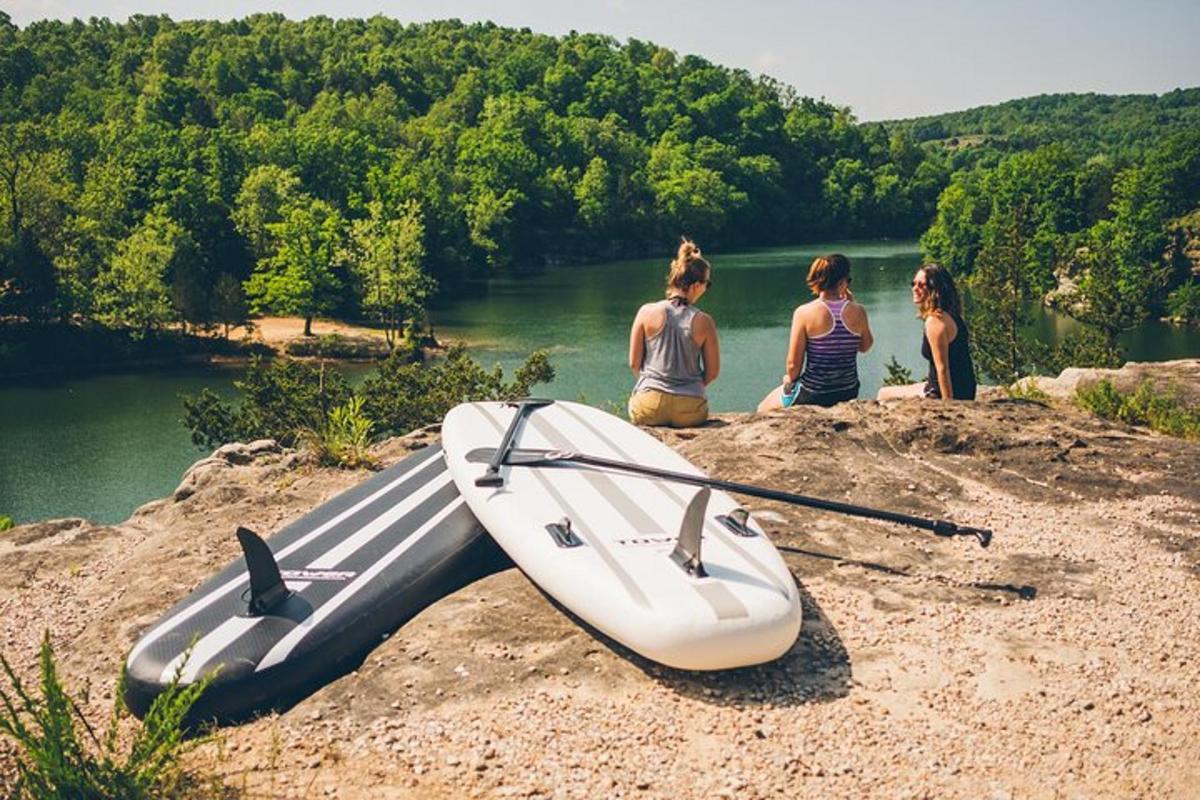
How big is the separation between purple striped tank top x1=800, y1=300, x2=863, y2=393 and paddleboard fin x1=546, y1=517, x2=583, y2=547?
3733mm

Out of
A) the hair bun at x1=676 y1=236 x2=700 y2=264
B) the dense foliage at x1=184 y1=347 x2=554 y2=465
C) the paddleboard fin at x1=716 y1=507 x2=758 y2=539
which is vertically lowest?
the dense foliage at x1=184 y1=347 x2=554 y2=465

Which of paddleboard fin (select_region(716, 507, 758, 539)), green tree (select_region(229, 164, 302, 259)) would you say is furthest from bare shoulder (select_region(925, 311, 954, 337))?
green tree (select_region(229, 164, 302, 259))

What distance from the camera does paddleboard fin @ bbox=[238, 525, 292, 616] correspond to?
480cm

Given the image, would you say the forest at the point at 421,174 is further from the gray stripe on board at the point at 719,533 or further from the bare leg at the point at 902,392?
the gray stripe on board at the point at 719,533

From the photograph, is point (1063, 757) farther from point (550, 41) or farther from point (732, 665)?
point (550, 41)

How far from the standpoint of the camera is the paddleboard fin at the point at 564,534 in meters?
4.82

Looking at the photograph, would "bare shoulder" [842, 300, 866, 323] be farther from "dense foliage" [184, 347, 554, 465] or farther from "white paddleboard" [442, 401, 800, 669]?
"dense foliage" [184, 347, 554, 465]

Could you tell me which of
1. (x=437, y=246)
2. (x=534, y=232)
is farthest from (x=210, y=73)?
(x=437, y=246)

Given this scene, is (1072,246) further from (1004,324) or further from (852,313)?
(852,313)

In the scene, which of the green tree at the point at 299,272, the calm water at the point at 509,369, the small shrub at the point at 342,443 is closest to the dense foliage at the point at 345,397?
the calm water at the point at 509,369

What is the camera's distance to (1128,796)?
11.5 feet

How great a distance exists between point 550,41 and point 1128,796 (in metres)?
159

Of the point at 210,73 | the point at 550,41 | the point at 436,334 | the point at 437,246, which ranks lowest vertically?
the point at 436,334

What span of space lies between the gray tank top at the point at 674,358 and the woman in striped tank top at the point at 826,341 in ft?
2.50
